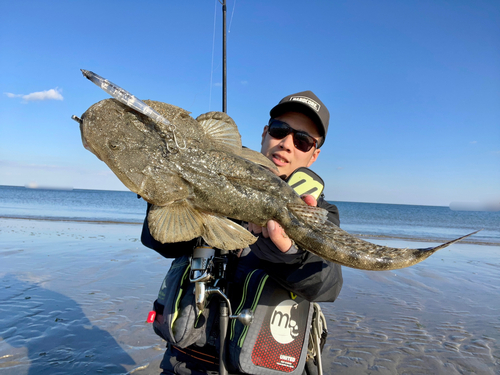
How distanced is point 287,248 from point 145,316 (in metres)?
4.12

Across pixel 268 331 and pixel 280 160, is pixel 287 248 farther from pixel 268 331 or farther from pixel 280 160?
pixel 280 160

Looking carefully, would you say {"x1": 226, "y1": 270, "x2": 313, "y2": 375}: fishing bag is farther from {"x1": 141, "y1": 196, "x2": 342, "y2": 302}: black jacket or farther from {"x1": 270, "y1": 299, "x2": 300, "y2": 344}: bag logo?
{"x1": 141, "y1": 196, "x2": 342, "y2": 302}: black jacket

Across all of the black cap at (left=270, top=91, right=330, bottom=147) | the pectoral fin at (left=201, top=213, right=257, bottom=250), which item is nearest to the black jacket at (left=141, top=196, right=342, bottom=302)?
the pectoral fin at (left=201, top=213, right=257, bottom=250)

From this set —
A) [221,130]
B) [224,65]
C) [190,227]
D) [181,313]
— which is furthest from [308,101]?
[181,313]

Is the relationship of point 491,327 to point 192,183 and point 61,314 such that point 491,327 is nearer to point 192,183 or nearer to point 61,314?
point 192,183

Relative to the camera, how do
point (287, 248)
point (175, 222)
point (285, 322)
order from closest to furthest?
point (175, 222), point (287, 248), point (285, 322)

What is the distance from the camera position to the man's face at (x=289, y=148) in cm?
295

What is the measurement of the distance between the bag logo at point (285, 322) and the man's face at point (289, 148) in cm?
125

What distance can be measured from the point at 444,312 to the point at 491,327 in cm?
76

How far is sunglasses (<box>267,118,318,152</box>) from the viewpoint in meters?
2.97

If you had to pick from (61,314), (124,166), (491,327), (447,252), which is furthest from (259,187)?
(447,252)

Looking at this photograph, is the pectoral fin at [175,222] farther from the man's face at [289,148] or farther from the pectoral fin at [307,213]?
the man's face at [289,148]

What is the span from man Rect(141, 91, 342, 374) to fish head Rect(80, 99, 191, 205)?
2.35ft

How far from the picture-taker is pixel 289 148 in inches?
116
